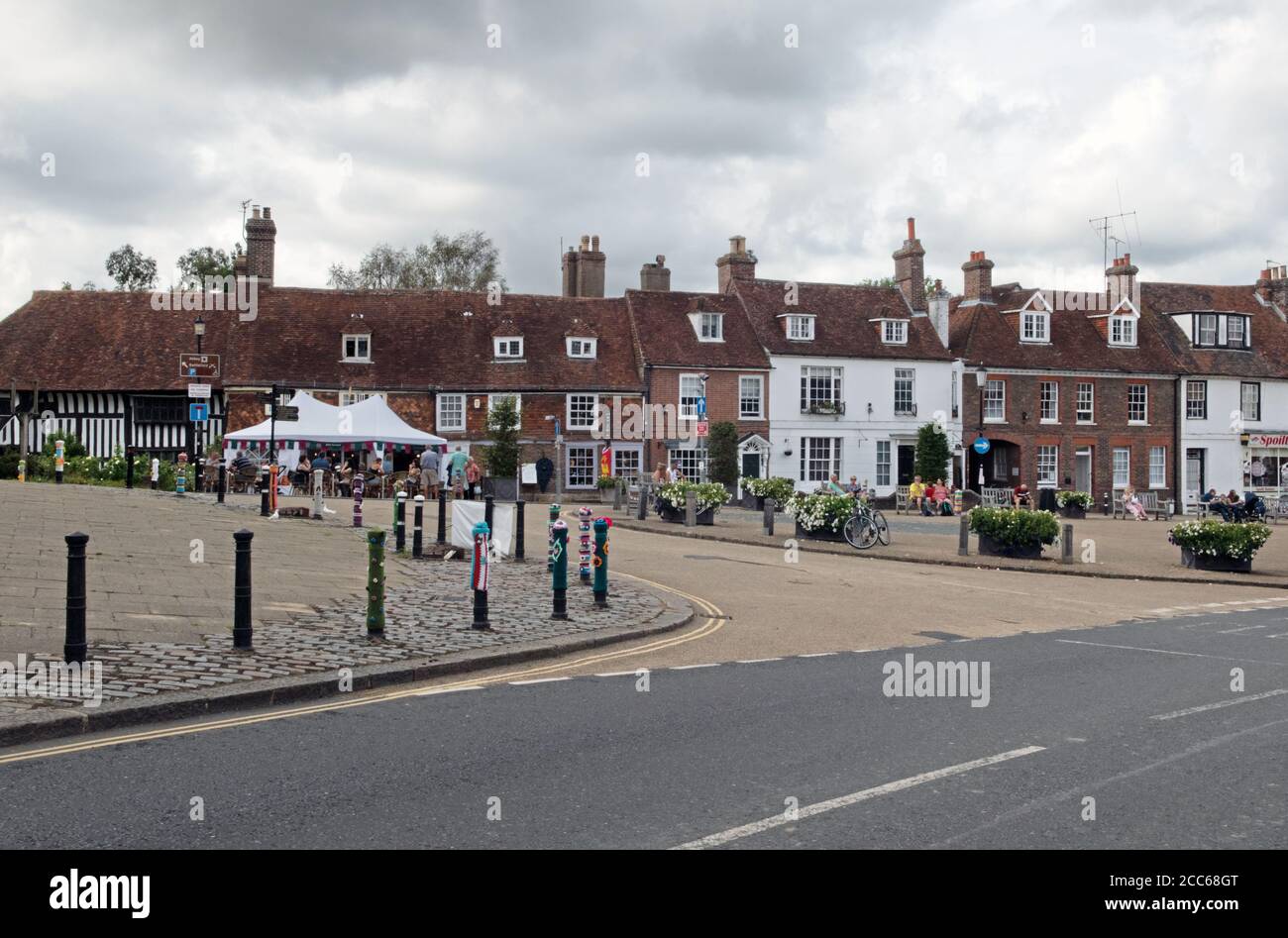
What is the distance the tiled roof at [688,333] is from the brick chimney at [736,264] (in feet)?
5.36

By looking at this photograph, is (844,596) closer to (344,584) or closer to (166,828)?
(344,584)

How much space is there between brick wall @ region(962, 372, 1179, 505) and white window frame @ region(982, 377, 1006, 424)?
0.15m

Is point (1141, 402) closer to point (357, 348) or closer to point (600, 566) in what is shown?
point (357, 348)

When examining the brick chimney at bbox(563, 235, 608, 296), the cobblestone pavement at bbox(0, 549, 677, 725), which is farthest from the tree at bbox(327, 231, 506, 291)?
the cobblestone pavement at bbox(0, 549, 677, 725)

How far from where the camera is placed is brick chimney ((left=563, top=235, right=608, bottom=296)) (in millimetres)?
52781

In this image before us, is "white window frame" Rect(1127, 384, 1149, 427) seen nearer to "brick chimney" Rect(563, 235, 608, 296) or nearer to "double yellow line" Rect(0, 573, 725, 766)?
"brick chimney" Rect(563, 235, 608, 296)

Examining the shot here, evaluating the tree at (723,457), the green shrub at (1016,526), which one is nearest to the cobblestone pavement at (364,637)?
the green shrub at (1016,526)

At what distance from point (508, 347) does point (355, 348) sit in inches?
231

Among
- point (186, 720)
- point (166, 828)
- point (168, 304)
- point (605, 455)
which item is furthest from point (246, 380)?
point (166, 828)

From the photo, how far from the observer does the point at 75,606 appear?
905 cm

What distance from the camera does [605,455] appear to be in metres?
45.3

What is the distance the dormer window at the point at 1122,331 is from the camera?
176 ft

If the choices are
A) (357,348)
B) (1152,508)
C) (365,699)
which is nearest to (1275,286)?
(1152,508)
